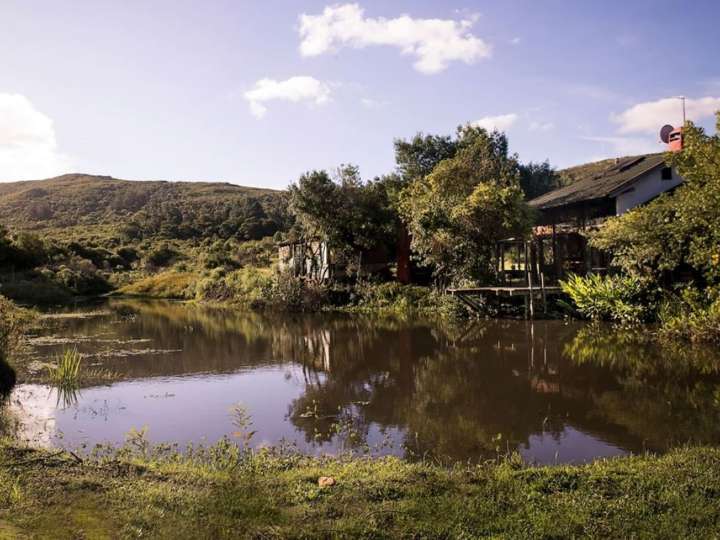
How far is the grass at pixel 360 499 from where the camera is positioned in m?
5.12

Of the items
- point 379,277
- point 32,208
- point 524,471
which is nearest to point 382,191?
point 379,277

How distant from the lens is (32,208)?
8244 cm

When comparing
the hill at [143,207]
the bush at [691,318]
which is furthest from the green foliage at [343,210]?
the hill at [143,207]

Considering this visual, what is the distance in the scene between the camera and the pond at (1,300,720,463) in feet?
30.2

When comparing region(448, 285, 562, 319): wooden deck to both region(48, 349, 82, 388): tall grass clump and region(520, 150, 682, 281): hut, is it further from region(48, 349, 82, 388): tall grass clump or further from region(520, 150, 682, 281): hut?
region(48, 349, 82, 388): tall grass clump

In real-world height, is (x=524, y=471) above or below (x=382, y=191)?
below

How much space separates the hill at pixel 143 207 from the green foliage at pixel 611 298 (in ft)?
148

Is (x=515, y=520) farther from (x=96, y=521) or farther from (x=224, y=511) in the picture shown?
(x=96, y=521)

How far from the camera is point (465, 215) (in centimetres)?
2400

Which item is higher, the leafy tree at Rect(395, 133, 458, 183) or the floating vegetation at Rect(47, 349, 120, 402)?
the leafy tree at Rect(395, 133, 458, 183)

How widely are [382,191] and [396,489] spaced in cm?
2616

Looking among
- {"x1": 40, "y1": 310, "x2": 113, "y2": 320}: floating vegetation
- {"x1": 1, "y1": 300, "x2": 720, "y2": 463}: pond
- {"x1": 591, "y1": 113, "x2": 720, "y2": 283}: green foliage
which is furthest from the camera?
{"x1": 40, "y1": 310, "x2": 113, "y2": 320}: floating vegetation

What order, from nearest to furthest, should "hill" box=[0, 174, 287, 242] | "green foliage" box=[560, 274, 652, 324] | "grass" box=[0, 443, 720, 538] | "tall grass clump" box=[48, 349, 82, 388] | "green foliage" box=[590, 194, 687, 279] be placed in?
1. "grass" box=[0, 443, 720, 538]
2. "tall grass clump" box=[48, 349, 82, 388]
3. "green foliage" box=[590, 194, 687, 279]
4. "green foliage" box=[560, 274, 652, 324]
5. "hill" box=[0, 174, 287, 242]

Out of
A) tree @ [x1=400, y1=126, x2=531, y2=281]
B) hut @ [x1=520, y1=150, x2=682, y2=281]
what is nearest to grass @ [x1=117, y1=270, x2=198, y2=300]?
tree @ [x1=400, y1=126, x2=531, y2=281]
